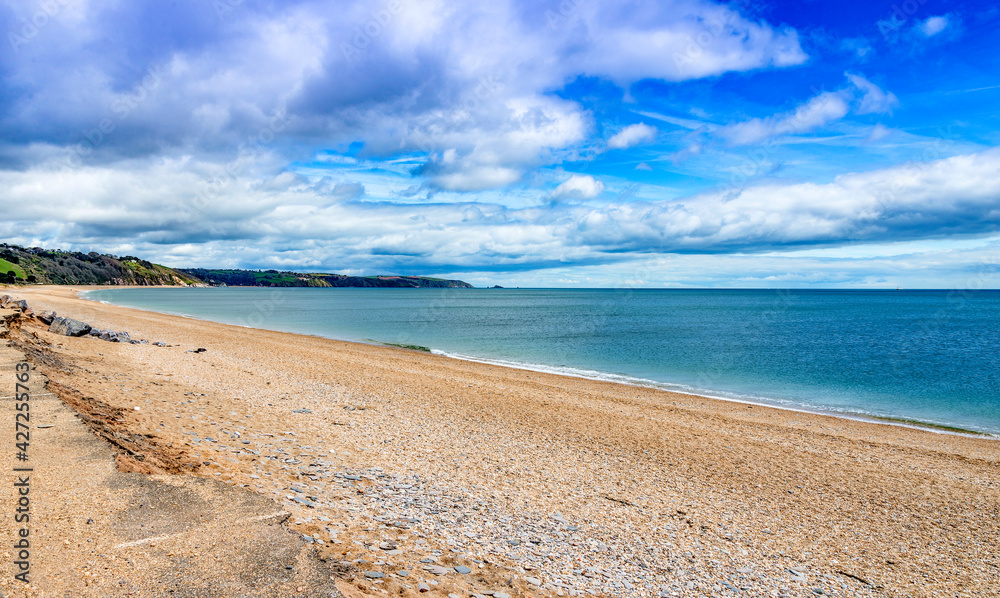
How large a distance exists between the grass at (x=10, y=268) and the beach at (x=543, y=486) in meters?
203

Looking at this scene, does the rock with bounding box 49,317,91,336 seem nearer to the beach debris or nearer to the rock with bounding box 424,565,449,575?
the beach debris

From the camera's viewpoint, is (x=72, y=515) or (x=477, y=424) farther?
(x=477, y=424)

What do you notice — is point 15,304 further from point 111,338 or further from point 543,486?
point 543,486

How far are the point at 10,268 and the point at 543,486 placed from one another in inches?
9100

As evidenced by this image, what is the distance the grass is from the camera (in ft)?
546

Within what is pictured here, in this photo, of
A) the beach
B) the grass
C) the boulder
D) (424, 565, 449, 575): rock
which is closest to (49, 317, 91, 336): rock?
the boulder

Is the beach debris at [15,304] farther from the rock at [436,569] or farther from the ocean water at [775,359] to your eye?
the rock at [436,569]

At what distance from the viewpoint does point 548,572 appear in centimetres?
711

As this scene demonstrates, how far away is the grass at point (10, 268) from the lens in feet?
546

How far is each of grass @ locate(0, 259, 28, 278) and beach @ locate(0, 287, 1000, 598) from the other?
202939 millimetres

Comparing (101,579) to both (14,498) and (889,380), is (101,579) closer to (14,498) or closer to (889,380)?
(14,498)

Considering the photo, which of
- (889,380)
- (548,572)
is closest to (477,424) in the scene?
(548,572)

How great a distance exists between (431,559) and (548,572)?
161 centimetres

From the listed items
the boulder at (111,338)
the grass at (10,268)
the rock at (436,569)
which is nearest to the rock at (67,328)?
the boulder at (111,338)
